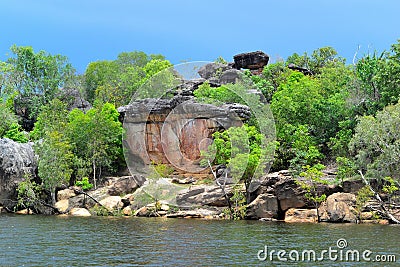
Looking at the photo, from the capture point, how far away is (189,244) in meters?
18.3

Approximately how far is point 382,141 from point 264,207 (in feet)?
27.7

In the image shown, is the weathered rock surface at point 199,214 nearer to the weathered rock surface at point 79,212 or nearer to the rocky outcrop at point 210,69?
the weathered rock surface at point 79,212

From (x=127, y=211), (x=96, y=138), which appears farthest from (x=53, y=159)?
(x=127, y=211)

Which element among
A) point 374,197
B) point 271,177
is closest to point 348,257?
point 374,197

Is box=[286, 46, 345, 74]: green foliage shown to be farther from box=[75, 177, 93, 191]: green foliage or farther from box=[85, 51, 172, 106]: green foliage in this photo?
box=[75, 177, 93, 191]: green foliage

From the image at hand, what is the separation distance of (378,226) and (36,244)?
677 inches

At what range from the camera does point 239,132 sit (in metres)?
33.1

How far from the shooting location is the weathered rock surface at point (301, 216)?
28666mm

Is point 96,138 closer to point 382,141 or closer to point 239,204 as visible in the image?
point 239,204

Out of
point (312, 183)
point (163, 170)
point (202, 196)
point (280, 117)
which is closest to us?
point (312, 183)

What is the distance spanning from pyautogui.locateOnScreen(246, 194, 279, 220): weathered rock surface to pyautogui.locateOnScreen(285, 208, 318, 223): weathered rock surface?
2.94 ft

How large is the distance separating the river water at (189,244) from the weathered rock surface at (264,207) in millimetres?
4283

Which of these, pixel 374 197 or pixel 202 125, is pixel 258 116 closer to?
pixel 202 125

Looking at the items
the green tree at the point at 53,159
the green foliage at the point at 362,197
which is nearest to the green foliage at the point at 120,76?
the green tree at the point at 53,159
